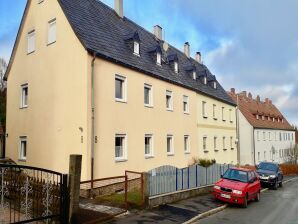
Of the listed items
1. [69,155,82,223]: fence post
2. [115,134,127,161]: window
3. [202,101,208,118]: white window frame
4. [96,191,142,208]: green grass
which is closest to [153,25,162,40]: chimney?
[202,101,208,118]: white window frame

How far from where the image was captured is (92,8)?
839 inches

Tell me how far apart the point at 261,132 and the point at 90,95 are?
1539 inches

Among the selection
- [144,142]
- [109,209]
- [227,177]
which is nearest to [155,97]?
[144,142]

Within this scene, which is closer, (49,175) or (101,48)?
(49,175)

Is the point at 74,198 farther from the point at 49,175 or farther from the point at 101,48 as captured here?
the point at 101,48

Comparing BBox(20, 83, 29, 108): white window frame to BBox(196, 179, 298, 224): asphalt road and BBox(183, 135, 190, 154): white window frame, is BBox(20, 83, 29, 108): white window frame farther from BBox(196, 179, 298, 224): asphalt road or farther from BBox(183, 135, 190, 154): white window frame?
BBox(196, 179, 298, 224): asphalt road

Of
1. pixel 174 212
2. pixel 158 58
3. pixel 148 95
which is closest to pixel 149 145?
pixel 148 95

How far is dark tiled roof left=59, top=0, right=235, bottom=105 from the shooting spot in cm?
1764

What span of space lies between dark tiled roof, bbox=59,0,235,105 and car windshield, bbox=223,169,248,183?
7.87 m

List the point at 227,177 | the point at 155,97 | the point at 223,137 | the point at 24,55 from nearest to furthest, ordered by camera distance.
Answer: the point at 227,177 → the point at 24,55 → the point at 155,97 → the point at 223,137

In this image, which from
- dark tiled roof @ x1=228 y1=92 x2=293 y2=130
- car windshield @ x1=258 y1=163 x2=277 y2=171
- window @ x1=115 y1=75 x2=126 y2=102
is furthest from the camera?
dark tiled roof @ x1=228 y1=92 x2=293 y2=130

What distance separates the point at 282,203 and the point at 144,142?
8.29 meters

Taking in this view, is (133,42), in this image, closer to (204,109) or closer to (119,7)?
(119,7)

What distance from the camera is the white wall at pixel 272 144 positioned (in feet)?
160
